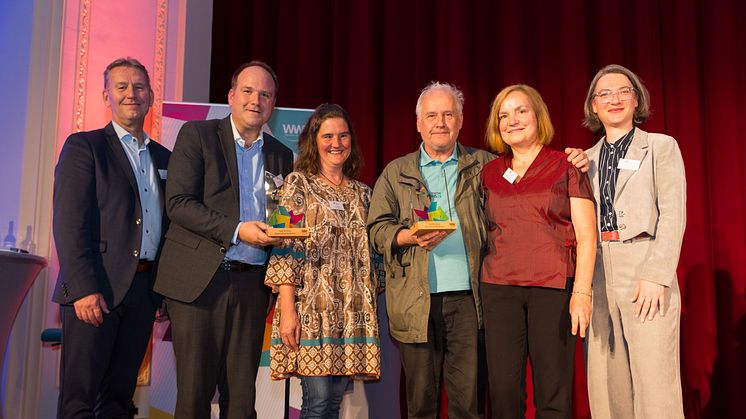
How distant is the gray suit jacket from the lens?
249cm

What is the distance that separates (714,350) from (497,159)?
2247 millimetres

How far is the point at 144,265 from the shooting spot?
2.71m

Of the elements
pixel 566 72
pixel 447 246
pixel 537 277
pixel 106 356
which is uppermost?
pixel 566 72

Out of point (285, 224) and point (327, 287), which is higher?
point (285, 224)

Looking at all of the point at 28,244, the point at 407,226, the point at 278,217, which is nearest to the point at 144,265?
the point at 278,217

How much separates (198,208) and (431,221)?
890 mm

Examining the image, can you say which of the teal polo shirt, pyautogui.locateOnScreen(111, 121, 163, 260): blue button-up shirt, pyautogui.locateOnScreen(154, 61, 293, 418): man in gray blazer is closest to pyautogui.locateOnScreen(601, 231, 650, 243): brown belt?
the teal polo shirt

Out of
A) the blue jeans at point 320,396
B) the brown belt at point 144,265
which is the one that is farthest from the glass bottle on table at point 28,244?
the blue jeans at point 320,396

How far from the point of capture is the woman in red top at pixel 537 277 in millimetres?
2297

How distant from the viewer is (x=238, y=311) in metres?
2.51

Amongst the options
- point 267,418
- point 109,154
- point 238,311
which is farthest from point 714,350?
point 109,154

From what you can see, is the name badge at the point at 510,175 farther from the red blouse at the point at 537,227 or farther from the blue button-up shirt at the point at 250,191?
the blue button-up shirt at the point at 250,191

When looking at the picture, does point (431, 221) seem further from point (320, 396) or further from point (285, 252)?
point (320, 396)

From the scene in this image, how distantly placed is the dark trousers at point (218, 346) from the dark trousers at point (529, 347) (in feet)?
2.99
